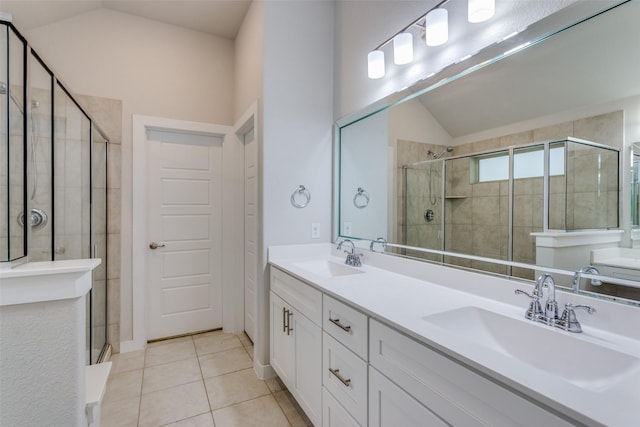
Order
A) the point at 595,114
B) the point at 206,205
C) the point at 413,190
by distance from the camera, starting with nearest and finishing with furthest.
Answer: the point at 595,114 → the point at 413,190 → the point at 206,205

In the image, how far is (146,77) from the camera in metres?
2.74

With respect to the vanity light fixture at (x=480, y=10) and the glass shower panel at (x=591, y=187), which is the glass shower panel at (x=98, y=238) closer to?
the vanity light fixture at (x=480, y=10)

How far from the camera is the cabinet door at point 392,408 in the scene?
0.87 m

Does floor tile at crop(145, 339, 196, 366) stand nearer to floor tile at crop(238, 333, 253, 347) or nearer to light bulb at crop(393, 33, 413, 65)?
floor tile at crop(238, 333, 253, 347)

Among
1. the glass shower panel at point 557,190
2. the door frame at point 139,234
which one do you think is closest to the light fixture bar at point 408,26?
the glass shower panel at point 557,190

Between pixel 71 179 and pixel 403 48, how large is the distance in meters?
2.11

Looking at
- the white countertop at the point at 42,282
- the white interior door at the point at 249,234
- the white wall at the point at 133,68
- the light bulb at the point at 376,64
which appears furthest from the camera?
the white interior door at the point at 249,234

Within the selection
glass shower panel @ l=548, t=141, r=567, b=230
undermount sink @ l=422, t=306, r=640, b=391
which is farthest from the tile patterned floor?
glass shower panel @ l=548, t=141, r=567, b=230

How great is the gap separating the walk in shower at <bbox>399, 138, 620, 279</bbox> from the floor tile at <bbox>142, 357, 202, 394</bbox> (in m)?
1.92

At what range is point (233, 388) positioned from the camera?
2.09 metres

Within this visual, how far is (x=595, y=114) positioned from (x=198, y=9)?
294 cm

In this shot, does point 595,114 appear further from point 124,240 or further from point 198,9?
point 124,240

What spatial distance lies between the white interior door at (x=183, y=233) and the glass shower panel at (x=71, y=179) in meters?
0.68

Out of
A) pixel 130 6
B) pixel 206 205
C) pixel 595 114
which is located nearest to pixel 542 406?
pixel 595 114
